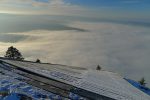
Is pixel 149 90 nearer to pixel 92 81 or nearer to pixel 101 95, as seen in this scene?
pixel 92 81

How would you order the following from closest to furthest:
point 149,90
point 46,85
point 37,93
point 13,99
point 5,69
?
point 13,99, point 37,93, point 46,85, point 5,69, point 149,90

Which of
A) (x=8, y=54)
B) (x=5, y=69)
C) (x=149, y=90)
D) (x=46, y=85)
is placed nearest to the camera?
(x=46, y=85)

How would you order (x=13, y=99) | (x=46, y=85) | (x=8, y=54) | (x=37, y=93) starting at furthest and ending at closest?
(x=8, y=54) < (x=46, y=85) < (x=37, y=93) < (x=13, y=99)

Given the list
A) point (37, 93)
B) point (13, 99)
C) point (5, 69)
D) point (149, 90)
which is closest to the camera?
point (13, 99)

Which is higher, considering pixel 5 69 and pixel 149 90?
pixel 5 69

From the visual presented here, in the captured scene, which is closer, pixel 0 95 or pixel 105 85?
pixel 0 95

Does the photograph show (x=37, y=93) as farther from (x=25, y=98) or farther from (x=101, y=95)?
(x=101, y=95)

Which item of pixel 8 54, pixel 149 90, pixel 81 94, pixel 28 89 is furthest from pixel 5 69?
pixel 8 54

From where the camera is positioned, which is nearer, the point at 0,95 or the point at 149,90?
the point at 0,95

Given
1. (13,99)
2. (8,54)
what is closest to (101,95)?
(13,99)
